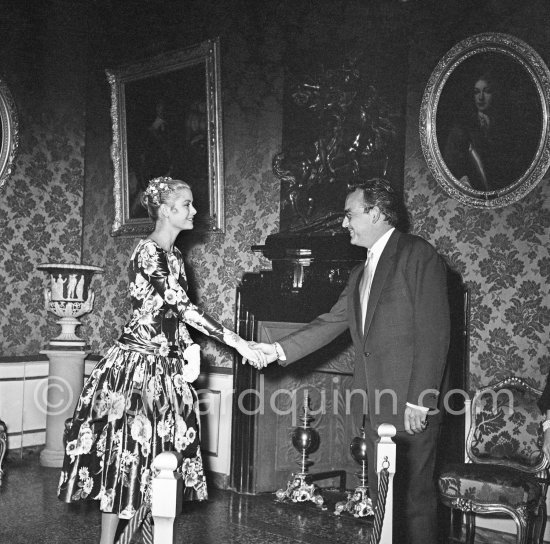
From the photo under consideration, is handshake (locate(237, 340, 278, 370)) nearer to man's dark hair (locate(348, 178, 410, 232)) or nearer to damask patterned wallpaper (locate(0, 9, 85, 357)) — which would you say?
man's dark hair (locate(348, 178, 410, 232))

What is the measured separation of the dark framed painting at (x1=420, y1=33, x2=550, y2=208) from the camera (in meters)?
4.00

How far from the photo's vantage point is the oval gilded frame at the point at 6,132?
19.3 ft

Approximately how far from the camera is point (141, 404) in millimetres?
3277

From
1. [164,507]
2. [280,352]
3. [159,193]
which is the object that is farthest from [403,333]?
[164,507]

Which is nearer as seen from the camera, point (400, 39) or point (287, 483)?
point (400, 39)

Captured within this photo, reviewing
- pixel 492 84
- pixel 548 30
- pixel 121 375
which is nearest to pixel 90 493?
pixel 121 375

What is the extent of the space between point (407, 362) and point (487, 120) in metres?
1.76

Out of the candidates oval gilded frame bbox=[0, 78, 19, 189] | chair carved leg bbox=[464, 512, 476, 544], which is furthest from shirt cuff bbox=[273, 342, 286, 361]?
oval gilded frame bbox=[0, 78, 19, 189]

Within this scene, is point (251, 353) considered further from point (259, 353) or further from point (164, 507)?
point (164, 507)

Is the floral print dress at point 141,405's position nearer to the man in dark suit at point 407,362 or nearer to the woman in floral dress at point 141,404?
the woman in floral dress at point 141,404

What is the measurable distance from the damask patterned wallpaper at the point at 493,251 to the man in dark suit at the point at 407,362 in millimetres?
1118

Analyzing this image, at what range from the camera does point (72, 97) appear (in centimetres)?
636

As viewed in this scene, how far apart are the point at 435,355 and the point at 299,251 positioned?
5.68ft

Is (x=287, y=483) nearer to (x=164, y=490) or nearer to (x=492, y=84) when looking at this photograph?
(x=492, y=84)
